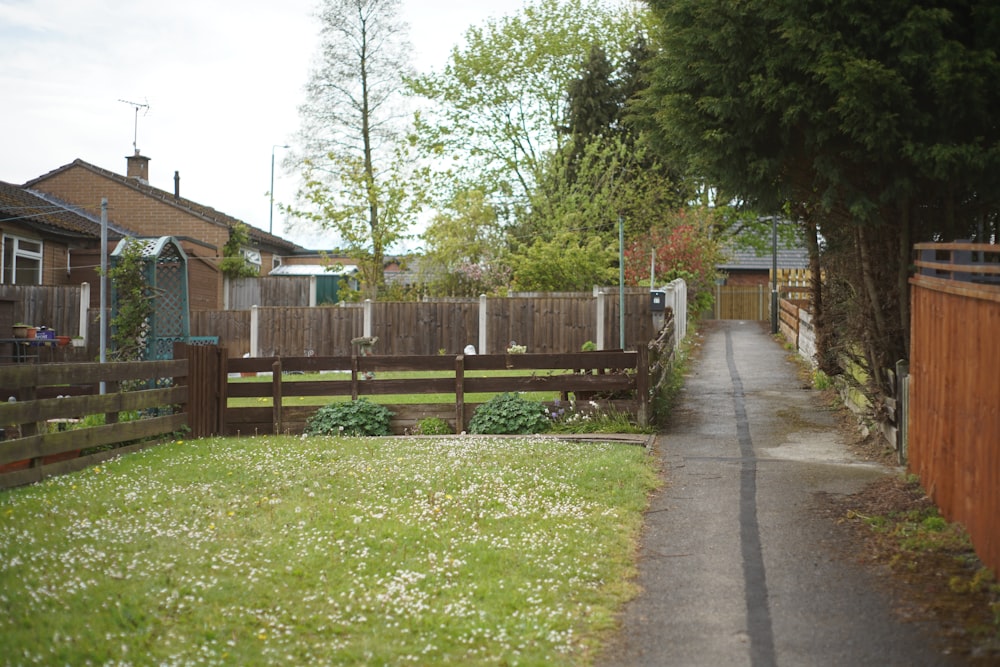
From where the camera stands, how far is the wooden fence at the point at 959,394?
21.5ft

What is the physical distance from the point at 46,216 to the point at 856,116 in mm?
24985

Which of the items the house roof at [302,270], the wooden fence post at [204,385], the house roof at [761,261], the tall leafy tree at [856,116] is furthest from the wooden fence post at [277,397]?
the house roof at [761,261]

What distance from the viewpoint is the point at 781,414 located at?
47.1 ft

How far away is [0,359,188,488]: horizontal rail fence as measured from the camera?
30.1 ft

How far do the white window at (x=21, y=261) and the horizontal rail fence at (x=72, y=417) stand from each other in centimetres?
1595

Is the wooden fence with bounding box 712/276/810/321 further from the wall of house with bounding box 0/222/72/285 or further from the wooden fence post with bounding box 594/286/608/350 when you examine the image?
the wall of house with bounding box 0/222/72/285

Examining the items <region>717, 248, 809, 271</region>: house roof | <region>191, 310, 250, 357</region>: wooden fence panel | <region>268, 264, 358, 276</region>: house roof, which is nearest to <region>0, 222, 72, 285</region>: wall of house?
<region>191, 310, 250, 357</region>: wooden fence panel

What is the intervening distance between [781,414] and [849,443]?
230 centimetres

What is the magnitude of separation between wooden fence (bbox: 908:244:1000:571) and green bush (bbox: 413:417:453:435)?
6.20 m

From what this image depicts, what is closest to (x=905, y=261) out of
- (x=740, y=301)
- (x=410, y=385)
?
(x=410, y=385)

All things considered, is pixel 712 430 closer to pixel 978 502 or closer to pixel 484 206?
pixel 978 502

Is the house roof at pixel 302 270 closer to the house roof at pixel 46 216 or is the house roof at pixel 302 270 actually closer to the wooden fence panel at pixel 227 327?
the house roof at pixel 46 216

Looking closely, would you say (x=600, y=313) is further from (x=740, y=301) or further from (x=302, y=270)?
(x=302, y=270)

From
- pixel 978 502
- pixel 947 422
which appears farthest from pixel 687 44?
pixel 978 502
